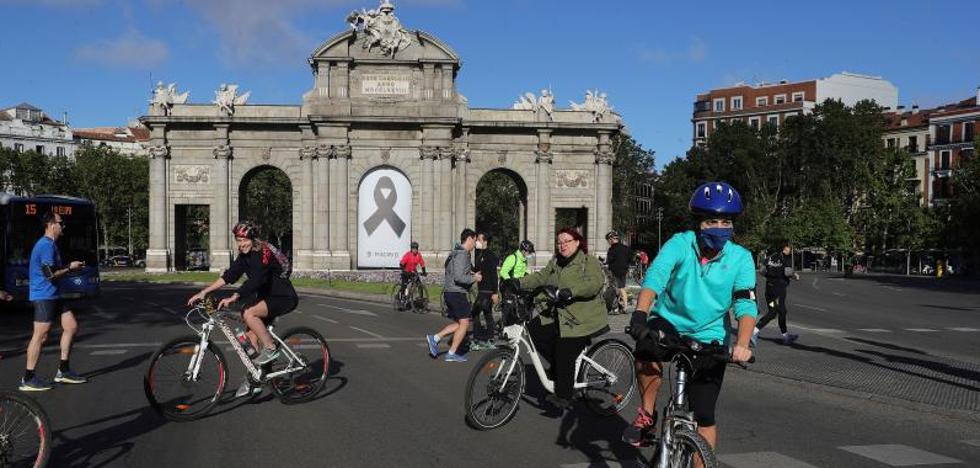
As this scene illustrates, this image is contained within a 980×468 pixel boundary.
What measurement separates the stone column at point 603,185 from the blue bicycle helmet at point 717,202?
152 feet

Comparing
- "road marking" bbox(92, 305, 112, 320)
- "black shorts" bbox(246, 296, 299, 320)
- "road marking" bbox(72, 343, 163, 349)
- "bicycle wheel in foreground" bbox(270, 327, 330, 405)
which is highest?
"black shorts" bbox(246, 296, 299, 320)

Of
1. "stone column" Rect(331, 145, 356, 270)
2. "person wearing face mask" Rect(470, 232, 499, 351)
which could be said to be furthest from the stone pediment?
"person wearing face mask" Rect(470, 232, 499, 351)

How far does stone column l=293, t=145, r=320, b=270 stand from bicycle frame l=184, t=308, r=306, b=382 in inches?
1559

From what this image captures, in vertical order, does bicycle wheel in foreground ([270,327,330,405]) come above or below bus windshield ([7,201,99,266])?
below

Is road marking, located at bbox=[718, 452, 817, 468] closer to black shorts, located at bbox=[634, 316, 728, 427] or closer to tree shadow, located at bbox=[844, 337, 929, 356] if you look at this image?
black shorts, located at bbox=[634, 316, 728, 427]

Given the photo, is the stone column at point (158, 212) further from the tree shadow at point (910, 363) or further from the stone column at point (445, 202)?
the tree shadow at point (910, 363)

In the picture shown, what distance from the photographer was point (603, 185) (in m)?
51.9

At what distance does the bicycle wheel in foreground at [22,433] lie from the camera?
5844mm

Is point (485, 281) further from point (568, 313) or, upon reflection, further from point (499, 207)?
point (499, 207)

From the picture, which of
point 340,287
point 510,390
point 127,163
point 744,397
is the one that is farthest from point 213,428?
point 127,163

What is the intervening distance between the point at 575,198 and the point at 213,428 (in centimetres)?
4461

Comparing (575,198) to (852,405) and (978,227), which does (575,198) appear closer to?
(978,227)

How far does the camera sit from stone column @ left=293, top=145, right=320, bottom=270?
48500mm

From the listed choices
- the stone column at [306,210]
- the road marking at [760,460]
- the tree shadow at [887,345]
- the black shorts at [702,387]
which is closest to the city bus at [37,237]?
the tree shadow at [887,345]
